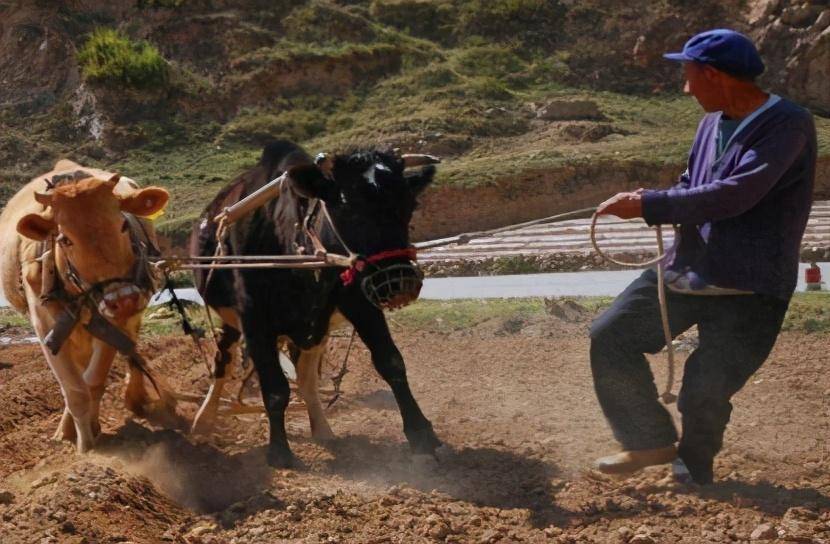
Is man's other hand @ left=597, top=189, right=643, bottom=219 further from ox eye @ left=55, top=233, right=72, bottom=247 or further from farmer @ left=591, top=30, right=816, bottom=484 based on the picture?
ox eye @ left=55, top=233, right=72, bottom=247

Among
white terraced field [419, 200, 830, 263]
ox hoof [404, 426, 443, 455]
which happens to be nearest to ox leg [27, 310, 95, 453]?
ox hoof [404, 426, 443, 455]

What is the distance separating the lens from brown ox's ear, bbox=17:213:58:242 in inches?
258

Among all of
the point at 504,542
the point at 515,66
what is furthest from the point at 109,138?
the point at 504,542

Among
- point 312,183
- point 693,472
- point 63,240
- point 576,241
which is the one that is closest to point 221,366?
point 63,240

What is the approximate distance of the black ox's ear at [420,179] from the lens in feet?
20.1

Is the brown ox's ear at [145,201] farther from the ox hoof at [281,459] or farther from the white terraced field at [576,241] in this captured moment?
the white terraced field at [576,241]

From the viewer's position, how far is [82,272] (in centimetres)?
659

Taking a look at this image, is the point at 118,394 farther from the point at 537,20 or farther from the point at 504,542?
the point at 537,20

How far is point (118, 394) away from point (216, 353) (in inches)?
53.7

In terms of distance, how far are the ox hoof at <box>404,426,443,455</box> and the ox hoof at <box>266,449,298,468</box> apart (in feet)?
2.35

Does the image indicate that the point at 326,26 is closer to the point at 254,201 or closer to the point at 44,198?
the point at 254,201

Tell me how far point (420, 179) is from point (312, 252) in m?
0.74

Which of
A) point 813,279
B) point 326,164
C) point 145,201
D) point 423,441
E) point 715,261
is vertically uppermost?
point 326,164

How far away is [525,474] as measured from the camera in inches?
234
